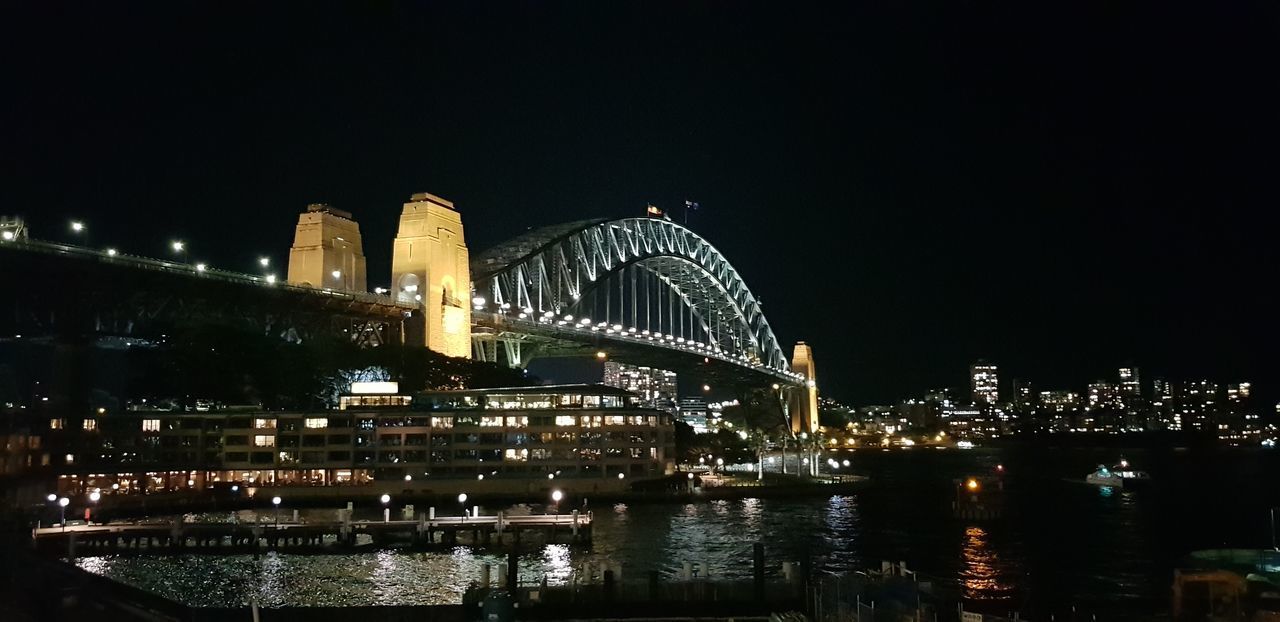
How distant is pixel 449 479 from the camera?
58406mm

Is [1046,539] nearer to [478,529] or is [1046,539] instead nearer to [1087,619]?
[1087,619]

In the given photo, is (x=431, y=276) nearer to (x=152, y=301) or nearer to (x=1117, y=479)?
(x=152, y=301)

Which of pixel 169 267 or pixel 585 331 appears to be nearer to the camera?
pixel 169 267

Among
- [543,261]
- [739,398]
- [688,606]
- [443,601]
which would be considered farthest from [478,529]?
[739,398]

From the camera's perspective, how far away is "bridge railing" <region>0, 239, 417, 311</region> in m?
51.5

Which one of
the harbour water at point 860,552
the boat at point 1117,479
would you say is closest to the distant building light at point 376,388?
the harbour water at point 860,552

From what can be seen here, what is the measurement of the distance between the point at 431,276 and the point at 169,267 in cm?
1962

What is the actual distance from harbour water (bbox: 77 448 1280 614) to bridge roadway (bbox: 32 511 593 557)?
1111 mm

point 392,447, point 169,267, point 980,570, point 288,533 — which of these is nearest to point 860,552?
point 980,570

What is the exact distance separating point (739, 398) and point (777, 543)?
9308cm

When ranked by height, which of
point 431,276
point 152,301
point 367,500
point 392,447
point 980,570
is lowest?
point 980,570

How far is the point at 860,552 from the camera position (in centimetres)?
3906

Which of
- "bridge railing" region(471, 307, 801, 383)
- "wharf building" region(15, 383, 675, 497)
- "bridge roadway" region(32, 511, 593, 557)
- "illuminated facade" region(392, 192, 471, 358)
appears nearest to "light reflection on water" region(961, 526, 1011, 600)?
"bridge roadway" region(32, 511, 593, 557)

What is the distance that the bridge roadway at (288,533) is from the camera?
3772 centimetres
